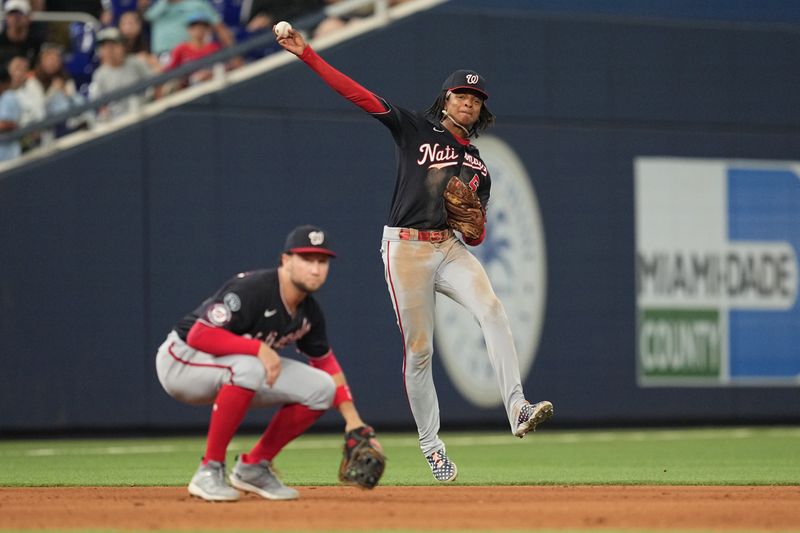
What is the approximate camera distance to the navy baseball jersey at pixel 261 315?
23.1 feet

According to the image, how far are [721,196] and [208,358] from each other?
1067 centimetres

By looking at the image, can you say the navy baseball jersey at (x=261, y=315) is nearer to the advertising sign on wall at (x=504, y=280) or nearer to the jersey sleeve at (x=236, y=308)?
the jersey sleeve at (x=236, y=308)

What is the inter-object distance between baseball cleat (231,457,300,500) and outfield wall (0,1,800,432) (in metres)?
6.95

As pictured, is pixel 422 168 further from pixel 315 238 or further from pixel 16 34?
pixel 16 34

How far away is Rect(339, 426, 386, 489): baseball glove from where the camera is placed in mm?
6957

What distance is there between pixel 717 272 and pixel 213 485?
10517mm

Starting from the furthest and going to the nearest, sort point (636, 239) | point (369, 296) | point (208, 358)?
point (636, 239), point (369, 296), point (208, 358)

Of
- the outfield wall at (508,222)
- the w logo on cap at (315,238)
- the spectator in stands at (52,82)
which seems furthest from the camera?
the spectator in stands at (52,82)

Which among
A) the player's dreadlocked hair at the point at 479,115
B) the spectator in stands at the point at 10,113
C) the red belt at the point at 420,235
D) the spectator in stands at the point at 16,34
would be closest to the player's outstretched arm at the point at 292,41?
the player's dreadlocked hair at the point at 479,115

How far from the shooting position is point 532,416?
791cm

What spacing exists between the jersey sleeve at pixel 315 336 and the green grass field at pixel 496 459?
1.71 meters

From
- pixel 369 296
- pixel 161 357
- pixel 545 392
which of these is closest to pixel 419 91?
pixel 369 296

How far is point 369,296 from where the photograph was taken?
50.0 feet

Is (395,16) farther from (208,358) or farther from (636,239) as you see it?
(208,358)
